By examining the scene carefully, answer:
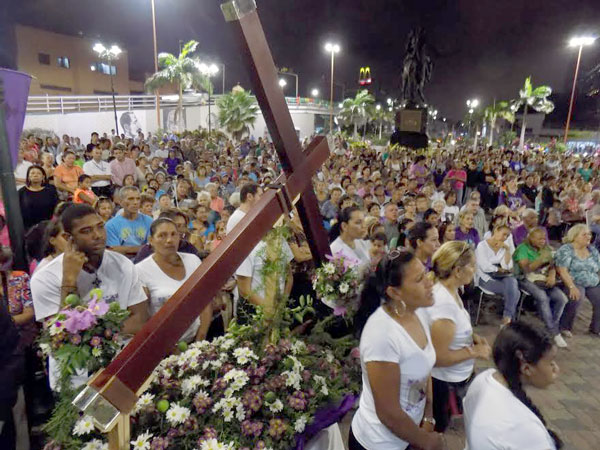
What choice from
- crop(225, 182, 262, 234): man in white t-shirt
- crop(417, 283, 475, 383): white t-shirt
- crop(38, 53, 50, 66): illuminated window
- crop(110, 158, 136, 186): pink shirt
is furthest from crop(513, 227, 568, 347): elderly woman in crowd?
crop(38, 53, 50, 66): illuminated window

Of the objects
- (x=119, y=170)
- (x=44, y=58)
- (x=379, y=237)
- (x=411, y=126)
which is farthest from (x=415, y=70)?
(x=44, y=58)

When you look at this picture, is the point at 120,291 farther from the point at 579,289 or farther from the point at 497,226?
the point at 579,289

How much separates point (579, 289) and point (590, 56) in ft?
216

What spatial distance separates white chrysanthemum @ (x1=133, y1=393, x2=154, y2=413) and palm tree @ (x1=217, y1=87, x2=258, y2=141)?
31825 mm

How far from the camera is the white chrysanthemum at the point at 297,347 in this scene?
2279 millimetres

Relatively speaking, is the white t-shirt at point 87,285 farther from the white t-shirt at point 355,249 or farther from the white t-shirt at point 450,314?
the white t-shirt at point 450,314

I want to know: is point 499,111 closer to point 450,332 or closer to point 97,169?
point 97,169

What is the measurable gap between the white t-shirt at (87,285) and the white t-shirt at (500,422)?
215cm

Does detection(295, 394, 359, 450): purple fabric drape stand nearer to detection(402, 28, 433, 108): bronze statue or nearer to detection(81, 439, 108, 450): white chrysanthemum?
detection(81, 439, 108, 450): white chrysanthemum

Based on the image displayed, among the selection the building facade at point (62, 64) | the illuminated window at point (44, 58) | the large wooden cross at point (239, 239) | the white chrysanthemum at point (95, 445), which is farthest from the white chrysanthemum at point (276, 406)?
the illuminated window at point (44, 58)

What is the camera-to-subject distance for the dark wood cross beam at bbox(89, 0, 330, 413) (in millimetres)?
1525

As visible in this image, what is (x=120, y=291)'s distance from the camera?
276 centimetres

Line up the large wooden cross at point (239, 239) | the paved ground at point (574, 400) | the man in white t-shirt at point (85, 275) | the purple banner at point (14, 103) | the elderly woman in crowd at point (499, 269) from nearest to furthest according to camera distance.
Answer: the large wooden cross at point (239, 239) < the man in white t-shirt at point (85, 275) < the purple banner at point (14, 103) < the paved ground at point (574, 400) < the elderly woman in crowd at point (499, 269)

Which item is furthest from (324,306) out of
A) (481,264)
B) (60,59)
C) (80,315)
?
(60,59)
